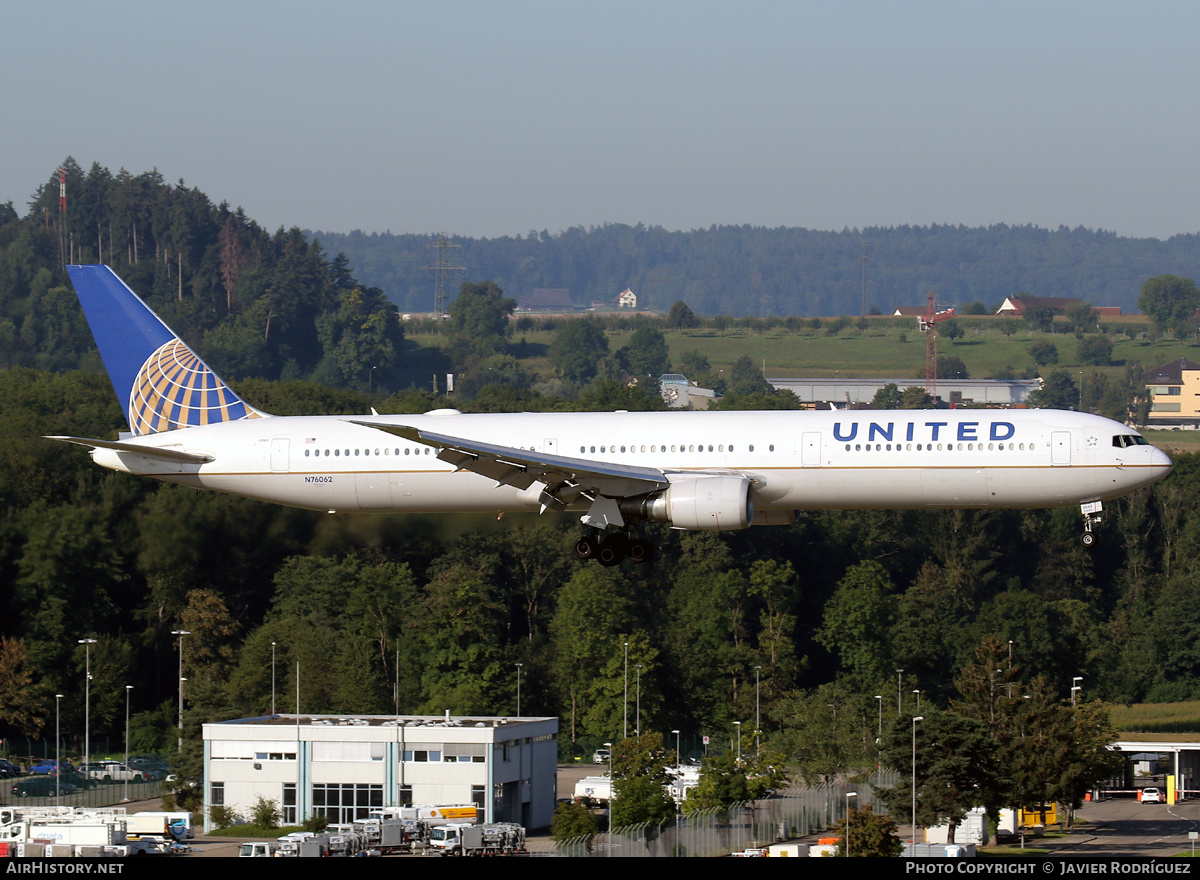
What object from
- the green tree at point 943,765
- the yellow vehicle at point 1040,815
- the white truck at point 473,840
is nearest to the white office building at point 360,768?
the white truck at point 473,840

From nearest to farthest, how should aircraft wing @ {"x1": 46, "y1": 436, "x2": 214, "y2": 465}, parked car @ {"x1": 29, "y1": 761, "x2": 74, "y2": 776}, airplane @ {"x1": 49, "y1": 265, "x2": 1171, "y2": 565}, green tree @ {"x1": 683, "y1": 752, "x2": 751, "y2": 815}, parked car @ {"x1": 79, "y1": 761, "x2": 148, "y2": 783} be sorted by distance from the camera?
1. airplane @ {"x1": 49, "y1": 265, "x2": 1171, "y2": 565}
2. aircraft wing @ {"x1": 46, "y1": 436, "x2": 214, "y2": 465}
3. green tree @ {"x1": 683, "y1": 752, "x2": 751, "y2": 815}
4. parked car @ {"x1": 79, "y1": 761, "x2": 148, "y2": 783}
5. parked car @ {"x1": 29, "y1": 761, "x2": 74, "y2": 776}

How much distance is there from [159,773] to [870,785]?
139ft

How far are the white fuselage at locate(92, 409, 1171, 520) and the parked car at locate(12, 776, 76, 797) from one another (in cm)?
4200

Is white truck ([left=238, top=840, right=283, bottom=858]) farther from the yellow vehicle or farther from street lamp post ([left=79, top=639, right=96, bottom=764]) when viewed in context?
the yellow vehicle

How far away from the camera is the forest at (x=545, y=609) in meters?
101

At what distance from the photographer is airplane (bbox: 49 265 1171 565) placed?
44.3 meters

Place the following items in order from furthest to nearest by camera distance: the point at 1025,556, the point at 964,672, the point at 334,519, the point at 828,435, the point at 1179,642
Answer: the point at 1025,556, the point at 1179,642, the point at 964,672, the point at 334,519, the point at 828,435

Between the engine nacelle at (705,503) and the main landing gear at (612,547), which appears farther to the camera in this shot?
the main landing gear at (612,547)

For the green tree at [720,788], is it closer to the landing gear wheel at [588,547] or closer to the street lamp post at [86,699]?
the landing gear wheel at [588,547]

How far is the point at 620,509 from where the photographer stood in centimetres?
4550

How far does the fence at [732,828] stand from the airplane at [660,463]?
69.0 ft

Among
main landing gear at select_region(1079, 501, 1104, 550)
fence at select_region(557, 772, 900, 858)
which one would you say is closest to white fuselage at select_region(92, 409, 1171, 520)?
main landing gear at select_region(1079, 501, 1104, 550)
